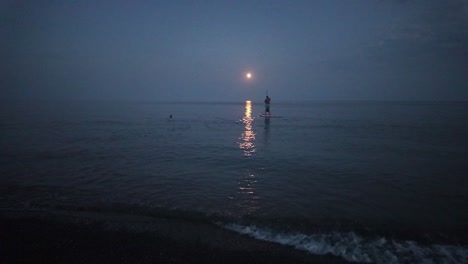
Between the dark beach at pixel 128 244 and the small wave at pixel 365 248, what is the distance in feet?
1.08

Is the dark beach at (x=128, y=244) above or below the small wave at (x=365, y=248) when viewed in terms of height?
below

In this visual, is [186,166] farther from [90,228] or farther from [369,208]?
[369,208]

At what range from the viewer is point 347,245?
704 centimetres

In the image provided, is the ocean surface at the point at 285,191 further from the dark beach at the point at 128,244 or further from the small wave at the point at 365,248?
the dark beach at the point at 128,244

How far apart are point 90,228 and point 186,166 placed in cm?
765

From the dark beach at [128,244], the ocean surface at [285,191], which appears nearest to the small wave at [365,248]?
the ocean surface at [285,191]

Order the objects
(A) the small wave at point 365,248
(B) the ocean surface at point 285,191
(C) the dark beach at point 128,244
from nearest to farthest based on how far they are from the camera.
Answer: (C) the dark beach at point 128,244, (A) the small wave at point 365,248, (B) the ocean surface at point 285,191

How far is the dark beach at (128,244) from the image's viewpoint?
6.38 m

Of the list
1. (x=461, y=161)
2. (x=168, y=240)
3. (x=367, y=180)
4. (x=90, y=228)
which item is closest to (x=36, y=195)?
(x=90, y=228)

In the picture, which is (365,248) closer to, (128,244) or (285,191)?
(285,191)

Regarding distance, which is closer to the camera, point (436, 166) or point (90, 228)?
point (90, 228)

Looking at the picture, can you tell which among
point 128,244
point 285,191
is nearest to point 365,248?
point 285,191

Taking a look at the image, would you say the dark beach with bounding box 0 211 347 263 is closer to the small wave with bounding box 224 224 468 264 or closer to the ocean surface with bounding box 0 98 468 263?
the small wave with bounding box 224 224 468 264

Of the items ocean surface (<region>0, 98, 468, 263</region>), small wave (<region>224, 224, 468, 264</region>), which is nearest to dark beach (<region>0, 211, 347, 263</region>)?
small wave (<region>224, 224, 468, 264</region>)
